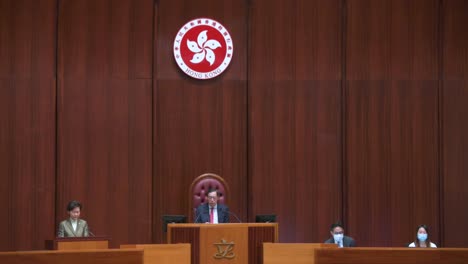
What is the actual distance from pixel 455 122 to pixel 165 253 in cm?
480

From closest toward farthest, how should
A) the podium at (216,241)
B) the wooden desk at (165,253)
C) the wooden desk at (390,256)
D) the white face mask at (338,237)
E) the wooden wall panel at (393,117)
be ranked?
the wooden desk at (390,256), the wooden desk at (165,253), the podium at (216,241), the white face mask at (338,237), the wooden wall panel at (393,117)

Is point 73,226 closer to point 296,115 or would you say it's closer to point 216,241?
point 216,241

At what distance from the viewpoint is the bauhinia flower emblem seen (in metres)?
9.66

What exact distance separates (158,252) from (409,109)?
179 inches

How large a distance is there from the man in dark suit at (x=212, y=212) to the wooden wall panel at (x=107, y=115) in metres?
1.55

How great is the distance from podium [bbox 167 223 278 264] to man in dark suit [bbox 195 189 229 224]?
2.82 ft

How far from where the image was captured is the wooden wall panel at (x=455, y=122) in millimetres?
9680

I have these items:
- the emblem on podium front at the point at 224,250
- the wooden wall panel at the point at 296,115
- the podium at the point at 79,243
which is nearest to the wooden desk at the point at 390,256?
the emblem on podium front at the point at 224,250

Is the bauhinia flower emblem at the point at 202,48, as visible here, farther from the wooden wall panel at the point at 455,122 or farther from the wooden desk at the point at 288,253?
the wooden desk at the point at 288,253

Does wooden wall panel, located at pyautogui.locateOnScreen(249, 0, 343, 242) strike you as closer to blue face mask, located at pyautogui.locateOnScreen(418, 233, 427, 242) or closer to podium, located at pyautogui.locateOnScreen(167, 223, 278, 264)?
blue face mask, located at pyautogui.locateOnScreen(418, 233, 427, 242)

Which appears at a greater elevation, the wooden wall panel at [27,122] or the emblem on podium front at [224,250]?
the wooden wall panel at [27,122]

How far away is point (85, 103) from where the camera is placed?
31.3 ft

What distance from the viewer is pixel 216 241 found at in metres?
7.02

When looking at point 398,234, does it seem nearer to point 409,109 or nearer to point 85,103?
point 409,109
